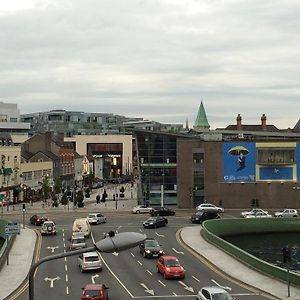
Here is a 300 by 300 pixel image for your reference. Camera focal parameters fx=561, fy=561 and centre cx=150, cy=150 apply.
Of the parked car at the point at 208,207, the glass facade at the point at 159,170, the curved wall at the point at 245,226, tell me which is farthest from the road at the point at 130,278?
the glass facade at the point at 159,170

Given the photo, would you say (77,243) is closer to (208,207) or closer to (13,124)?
(208,207)

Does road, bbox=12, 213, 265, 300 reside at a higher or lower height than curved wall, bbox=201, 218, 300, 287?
lower

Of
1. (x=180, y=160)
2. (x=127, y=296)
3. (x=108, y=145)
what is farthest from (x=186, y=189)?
(x=108, y=145)

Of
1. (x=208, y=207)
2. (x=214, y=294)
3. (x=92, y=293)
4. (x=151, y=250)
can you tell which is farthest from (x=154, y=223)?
(x=214, y=294)

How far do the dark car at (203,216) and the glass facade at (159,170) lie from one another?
18.0 metres

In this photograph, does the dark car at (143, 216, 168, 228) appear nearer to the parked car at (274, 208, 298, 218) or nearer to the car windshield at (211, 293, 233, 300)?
the parked car at (274, 208, 298, 218)

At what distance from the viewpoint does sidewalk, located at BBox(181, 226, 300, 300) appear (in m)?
34.6

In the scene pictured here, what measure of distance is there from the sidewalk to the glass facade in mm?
29074

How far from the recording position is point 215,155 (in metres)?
82.2

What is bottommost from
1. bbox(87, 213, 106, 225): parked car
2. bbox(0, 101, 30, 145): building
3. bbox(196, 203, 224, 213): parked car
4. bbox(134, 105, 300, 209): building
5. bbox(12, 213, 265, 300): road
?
bbox(12, 213, 265, 300): road

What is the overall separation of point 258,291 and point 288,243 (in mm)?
30103

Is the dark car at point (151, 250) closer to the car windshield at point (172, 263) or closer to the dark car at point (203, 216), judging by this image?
the car windshield at point (172, 263)

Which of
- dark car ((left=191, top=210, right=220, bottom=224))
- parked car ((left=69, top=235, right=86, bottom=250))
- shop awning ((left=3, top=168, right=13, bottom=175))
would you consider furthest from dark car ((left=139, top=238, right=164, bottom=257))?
shop awning ((left=3, top=168, right=13, bottom=175))

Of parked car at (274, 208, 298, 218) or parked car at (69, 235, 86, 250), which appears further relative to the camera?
parked car at (274, 208, 298, 218)
